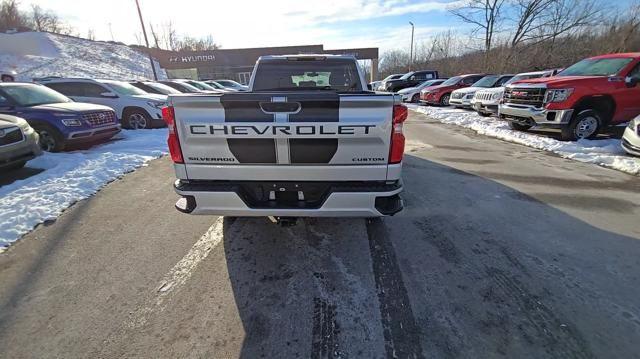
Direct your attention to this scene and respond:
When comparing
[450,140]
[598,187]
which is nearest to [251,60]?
[450,140]

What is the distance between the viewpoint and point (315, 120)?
2.61 meters

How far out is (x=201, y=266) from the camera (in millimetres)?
3094

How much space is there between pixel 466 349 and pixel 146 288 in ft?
8.83

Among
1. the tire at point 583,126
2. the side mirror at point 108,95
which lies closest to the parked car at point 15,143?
the side mirror at point 108,95

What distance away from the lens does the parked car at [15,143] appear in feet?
16.8

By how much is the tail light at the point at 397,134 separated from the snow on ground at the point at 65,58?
4475cm

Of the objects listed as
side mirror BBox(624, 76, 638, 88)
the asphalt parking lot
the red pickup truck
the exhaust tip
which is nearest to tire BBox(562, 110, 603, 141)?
the red pickup truck

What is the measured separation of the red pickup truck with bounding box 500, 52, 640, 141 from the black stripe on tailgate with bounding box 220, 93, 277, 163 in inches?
331

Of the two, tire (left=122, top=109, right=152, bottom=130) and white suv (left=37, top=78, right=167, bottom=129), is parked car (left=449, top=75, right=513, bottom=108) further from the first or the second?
tire (left=122, top=109, right=152, bottom=130)

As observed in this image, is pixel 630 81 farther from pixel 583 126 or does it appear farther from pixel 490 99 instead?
pixel 490 99

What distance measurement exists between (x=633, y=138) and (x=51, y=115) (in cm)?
1250

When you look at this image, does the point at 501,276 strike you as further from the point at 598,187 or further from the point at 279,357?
the point at 598,187

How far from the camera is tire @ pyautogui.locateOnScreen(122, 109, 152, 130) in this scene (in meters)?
10.7

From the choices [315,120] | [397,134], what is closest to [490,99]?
[397,134]
